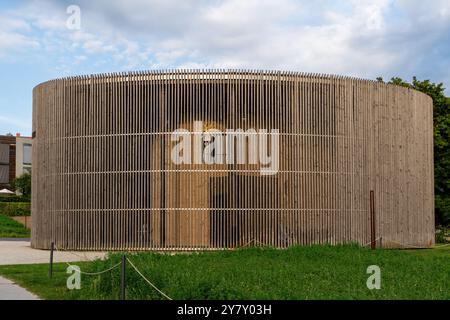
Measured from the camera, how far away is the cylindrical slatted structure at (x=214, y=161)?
30391 mm

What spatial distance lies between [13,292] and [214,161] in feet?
50.2

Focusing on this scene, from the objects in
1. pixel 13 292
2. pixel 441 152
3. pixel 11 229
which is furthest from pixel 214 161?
pixel 11 229

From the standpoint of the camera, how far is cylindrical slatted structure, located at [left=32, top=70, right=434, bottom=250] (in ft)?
99.7

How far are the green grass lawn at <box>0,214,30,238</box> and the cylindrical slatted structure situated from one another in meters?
18.2

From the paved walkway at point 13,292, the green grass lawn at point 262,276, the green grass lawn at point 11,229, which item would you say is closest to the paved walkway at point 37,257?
the green grass lawn at point 262,276

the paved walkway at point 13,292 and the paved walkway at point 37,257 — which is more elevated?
the paved walkway at point 13,292

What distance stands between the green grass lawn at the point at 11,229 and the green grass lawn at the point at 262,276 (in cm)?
2775

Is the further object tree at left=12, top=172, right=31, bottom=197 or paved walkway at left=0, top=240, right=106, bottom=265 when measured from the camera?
tree at left=12, top=172, right=31, bottom=197

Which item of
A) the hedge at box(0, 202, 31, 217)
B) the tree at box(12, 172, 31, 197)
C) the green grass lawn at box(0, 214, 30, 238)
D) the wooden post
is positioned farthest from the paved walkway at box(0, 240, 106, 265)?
the tree at box(12, 172, 31, 197)

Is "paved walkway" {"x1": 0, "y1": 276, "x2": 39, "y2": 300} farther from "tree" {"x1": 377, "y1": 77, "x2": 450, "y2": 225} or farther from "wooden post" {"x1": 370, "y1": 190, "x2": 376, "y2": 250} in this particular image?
"tree" {"x1": 377, "y1": 77, "x2": 450, "y2": 225}

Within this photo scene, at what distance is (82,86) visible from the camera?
106ft

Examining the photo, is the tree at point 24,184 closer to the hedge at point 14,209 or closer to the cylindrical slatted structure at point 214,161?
the hedge at point 14,209

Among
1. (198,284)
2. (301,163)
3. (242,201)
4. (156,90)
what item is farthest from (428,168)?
(198,284)
